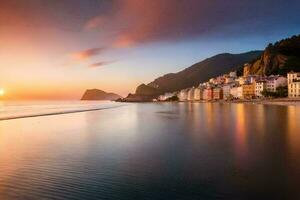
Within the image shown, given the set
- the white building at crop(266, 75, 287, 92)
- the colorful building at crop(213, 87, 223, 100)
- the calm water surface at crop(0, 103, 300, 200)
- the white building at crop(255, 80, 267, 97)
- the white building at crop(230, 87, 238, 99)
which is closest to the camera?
the calm water surface at crop(0, 103, 300, 200)

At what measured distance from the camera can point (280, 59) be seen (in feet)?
541

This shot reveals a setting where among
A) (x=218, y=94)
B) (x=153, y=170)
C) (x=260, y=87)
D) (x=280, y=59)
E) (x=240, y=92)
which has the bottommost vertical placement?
(x=153, y=170)

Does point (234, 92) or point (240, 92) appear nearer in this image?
point (240, 92)

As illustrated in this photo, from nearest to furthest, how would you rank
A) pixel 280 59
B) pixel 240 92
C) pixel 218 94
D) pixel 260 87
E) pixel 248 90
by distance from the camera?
pixel 260 87, pixel 248 90, pixel 240 92, pixel 280 59, pixel 218 94

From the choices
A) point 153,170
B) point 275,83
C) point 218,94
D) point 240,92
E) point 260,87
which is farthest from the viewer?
point 218,94

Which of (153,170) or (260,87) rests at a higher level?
(260,87)

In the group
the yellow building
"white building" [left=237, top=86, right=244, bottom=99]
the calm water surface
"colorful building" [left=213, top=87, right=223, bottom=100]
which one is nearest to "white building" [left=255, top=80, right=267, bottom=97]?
the yellow building

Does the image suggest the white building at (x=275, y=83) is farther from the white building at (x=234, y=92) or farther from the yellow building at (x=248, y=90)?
the white building at (x=234, y=92)

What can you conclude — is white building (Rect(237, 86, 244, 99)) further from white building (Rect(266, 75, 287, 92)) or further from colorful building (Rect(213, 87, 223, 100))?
colorful building (Rect(213, 87, 223, 100))

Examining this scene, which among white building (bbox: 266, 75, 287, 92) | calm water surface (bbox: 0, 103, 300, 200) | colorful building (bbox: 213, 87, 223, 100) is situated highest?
white building (bbox: 266, 75, 287, 92)

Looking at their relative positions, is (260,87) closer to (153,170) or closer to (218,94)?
(218,94)

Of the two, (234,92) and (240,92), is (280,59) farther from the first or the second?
(240,92)

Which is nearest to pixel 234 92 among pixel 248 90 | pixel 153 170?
pixel 248 90

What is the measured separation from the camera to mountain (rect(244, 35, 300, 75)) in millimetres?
159000
